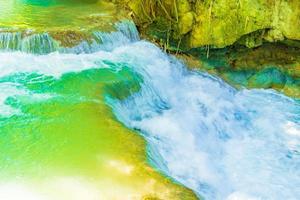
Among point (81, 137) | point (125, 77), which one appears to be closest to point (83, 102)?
point (81, 137)

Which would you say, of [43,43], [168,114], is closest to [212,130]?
[168,114]

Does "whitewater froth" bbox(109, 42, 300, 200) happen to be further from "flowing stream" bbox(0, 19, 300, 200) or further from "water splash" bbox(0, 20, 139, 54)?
"water splash" bbox(0, 20, 139, 54)

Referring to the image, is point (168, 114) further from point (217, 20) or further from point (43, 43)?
point (217, 20)

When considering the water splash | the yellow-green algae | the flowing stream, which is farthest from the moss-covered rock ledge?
the yellow-green algae

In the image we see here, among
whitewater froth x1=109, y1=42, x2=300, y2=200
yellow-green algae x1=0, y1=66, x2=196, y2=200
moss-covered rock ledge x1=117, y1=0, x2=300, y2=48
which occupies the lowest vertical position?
whitewater froth x1=109, y1=42, x2=300, y2=200

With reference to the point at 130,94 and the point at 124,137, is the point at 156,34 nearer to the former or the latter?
the point at 130,94

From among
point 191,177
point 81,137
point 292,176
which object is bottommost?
point 292,176
